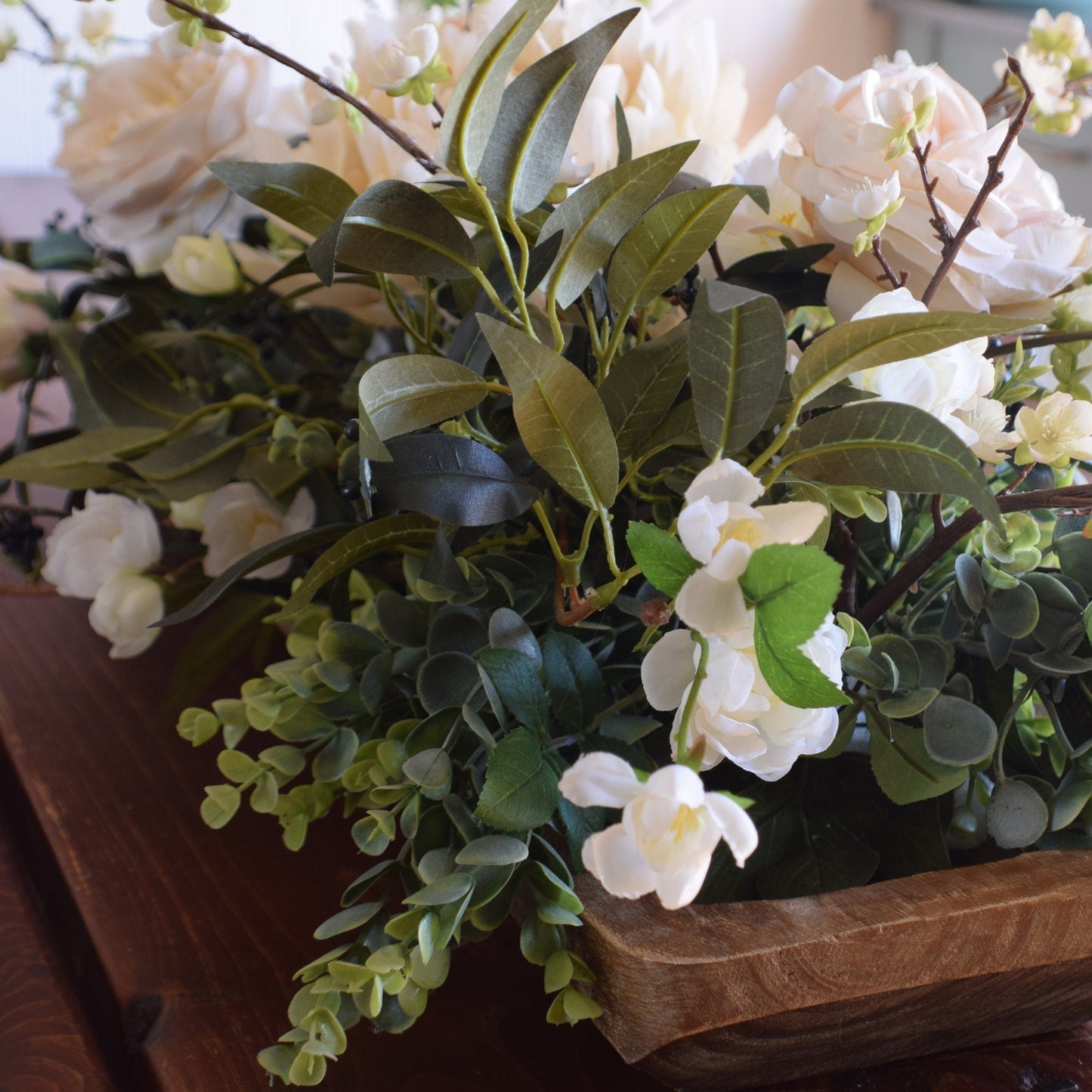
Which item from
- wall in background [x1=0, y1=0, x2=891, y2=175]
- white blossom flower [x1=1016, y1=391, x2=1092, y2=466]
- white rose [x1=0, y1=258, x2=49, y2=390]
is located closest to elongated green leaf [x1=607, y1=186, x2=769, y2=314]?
white blossom flower [x1=1016, y1=391, x2=1092, y2=466]

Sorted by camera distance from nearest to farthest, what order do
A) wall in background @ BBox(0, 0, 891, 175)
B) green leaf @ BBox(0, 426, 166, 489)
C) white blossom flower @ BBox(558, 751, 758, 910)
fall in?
white blossom flower @ BBox(558, 751, 758, 910) → green leaf @ BBox(0, 426, 166, 489) → wall in background @ BBox(0, 0, 891, 175)

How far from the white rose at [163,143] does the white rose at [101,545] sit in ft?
0.54

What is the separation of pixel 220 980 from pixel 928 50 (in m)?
1.83

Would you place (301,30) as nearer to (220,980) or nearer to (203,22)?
(203,22)

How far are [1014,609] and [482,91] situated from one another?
0.22 metres

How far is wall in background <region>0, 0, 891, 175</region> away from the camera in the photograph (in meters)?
1.91

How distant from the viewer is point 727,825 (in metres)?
0.20

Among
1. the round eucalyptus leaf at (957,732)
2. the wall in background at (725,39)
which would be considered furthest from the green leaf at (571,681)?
the wall in background at (725,39)

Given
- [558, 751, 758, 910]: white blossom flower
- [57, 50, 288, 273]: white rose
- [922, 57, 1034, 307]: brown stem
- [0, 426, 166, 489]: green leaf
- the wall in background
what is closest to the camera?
[558, 751, 758, 910]: white blossom flower

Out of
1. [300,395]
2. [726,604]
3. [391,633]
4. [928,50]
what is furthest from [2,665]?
[928,50]

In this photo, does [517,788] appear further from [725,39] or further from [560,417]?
[725,39]

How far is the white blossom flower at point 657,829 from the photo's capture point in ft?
0.66

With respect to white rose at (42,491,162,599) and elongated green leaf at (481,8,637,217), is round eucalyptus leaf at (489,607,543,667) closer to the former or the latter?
elongated green leaf at (481,8,637,217)

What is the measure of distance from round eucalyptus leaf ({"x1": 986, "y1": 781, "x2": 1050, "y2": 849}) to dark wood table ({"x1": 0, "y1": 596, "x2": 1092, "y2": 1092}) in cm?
9
